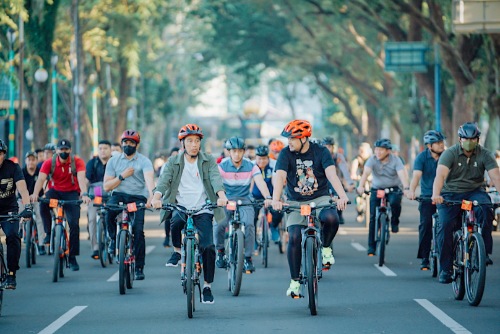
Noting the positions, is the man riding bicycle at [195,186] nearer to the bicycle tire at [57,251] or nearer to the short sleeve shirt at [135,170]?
the short sleeve shirt at [135,170]

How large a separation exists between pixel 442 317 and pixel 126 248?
13.3ft

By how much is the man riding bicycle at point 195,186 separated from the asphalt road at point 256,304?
0.67 meters

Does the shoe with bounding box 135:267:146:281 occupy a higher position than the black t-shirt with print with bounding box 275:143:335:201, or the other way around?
the black t-shirt with print with bounding box 275:143:335:201

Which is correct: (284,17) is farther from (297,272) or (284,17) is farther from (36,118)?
(297,272)

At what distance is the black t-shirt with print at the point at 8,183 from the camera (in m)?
12.3

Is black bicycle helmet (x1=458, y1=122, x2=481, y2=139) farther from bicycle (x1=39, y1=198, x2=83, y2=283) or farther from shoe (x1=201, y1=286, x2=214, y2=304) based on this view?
bicycle (x1=39, y1=198, x2=83, y2=283)

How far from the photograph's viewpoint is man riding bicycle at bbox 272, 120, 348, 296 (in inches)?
472

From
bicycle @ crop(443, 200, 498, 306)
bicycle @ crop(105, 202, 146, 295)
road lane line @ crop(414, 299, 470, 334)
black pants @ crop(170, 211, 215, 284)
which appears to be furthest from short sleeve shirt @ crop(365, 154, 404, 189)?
black pants @ crop(170, 211, 215, 284)

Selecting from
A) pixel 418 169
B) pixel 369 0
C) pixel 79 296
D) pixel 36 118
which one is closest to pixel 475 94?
pixel 369 0

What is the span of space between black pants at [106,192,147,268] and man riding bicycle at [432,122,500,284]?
3.52m

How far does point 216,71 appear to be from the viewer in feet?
306

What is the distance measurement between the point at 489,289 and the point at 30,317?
5.32 metres

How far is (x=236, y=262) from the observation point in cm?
1367

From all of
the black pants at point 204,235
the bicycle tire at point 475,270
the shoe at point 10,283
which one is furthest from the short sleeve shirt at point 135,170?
the bicycle tire at point 475,270
